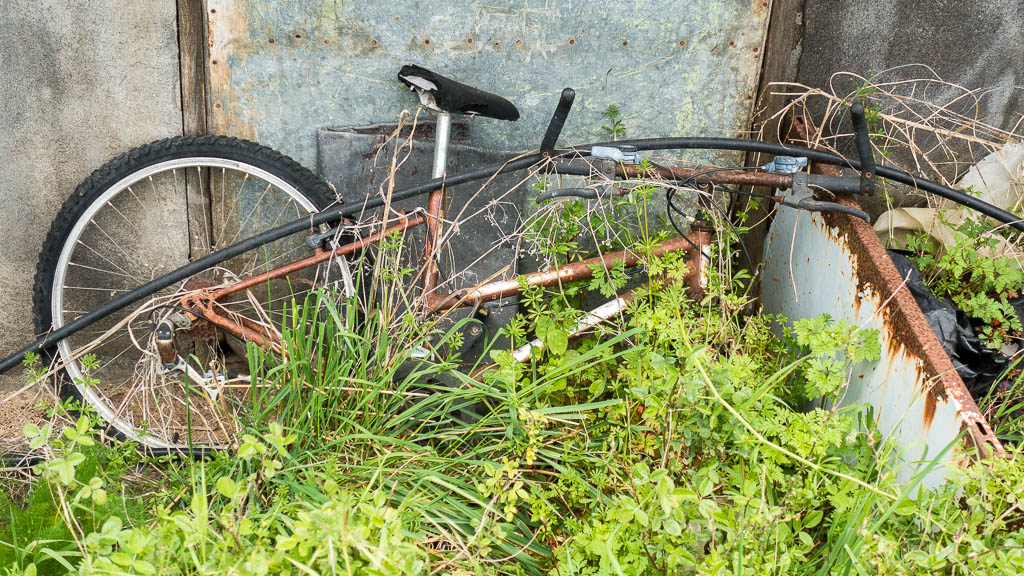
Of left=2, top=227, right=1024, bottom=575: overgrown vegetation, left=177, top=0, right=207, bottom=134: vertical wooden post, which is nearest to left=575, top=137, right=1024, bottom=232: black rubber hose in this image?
left=2, top=227, right=1024, bottom=575: overgrown vegetation

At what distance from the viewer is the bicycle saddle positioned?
8.94 feet

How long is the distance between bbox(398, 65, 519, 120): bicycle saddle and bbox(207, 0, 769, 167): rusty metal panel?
274 mm

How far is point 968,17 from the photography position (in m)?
3.29

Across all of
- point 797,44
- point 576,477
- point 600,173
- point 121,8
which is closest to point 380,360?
point 576,477

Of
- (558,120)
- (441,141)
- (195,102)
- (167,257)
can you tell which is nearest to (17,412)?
(167,257)

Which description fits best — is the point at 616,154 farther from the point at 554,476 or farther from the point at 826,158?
the point at 554,476

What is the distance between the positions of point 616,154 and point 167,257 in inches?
82.6

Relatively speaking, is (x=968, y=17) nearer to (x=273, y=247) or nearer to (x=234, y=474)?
(x=273, y=247)

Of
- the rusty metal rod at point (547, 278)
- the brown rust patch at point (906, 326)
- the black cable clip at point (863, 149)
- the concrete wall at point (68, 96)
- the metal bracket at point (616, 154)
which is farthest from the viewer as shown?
the concrete wall at point (68, 96)

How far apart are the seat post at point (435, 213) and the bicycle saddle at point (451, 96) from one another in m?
0.08

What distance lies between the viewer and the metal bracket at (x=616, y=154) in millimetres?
2627

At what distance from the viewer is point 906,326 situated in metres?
2.16

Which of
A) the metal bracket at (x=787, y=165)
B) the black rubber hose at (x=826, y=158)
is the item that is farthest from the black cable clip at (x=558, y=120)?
the metal bracket at (x=787, y=165)

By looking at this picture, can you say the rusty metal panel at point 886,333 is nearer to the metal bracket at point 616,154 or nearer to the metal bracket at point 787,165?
the metal bracket at point 787,165
